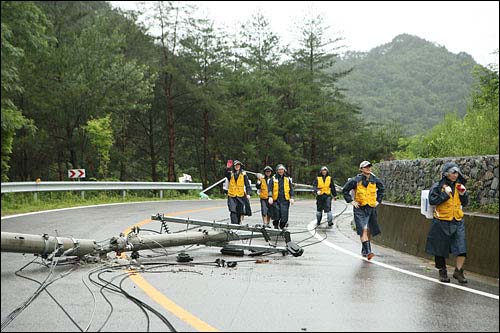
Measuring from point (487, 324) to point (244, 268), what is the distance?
3845 millimetres

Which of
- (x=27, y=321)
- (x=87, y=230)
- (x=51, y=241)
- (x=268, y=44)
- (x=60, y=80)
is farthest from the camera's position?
(x=268, y=44)

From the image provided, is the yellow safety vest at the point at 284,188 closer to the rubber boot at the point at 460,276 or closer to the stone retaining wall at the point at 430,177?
the stone retaining wall at the point at 430,177

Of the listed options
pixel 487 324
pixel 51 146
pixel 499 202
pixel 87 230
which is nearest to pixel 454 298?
pixel 487 324

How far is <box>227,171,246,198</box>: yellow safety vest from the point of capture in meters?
12.8

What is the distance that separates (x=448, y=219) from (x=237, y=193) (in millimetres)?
6075

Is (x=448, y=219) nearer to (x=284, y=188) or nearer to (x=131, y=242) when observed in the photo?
(x=131, y=242)

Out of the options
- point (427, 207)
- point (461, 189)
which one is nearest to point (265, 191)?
point (427, 207)

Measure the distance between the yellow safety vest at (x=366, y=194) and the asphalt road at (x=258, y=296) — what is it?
1122mm

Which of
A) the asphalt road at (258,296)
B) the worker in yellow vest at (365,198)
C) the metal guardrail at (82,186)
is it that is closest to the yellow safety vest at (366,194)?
the worker in yellow vest at (365,198)

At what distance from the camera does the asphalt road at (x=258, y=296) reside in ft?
15.5

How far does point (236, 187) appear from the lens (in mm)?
12789

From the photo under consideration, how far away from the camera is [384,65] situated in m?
89.5

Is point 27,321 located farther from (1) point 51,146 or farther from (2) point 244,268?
(2) point 244,268

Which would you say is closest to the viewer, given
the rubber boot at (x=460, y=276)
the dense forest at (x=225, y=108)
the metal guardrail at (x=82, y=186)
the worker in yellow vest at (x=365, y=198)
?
the metal guardrail at (x=82, y=186)
